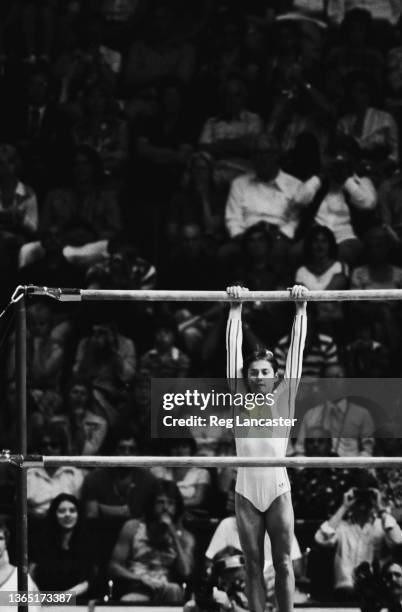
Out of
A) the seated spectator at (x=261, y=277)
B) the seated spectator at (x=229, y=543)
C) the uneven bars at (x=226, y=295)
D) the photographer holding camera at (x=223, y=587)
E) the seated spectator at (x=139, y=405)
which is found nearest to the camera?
the uneven bars at (x=226, y=295)

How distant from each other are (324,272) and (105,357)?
171cm

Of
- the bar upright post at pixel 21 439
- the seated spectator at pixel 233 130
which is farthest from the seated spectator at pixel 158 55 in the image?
the bar upright post at pixel 21 439

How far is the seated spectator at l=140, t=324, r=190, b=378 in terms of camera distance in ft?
29.7

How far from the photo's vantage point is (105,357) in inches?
361

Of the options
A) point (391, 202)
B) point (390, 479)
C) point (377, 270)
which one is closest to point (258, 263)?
point (377, 270)

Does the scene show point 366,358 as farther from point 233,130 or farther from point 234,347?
point 234,347

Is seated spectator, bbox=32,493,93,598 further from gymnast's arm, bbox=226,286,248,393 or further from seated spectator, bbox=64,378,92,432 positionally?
gymnast's arm, bbox=226,286,248,393

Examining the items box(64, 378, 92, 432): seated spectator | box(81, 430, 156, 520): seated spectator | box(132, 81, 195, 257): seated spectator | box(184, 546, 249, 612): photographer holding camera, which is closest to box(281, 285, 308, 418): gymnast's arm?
box(184, 546, 249, 612): photographer holding camera

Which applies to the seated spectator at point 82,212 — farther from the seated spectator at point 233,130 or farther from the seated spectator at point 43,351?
the seated spectator at point 233,130

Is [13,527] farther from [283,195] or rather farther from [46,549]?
[283,195]

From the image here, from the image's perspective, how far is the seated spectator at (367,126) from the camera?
9.77 meters

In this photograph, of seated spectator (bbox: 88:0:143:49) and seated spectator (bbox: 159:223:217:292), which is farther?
seated spectator (bbox: 88:0:143:49)

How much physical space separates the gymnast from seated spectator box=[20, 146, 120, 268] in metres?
3.64

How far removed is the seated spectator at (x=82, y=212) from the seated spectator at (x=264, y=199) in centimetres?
92
